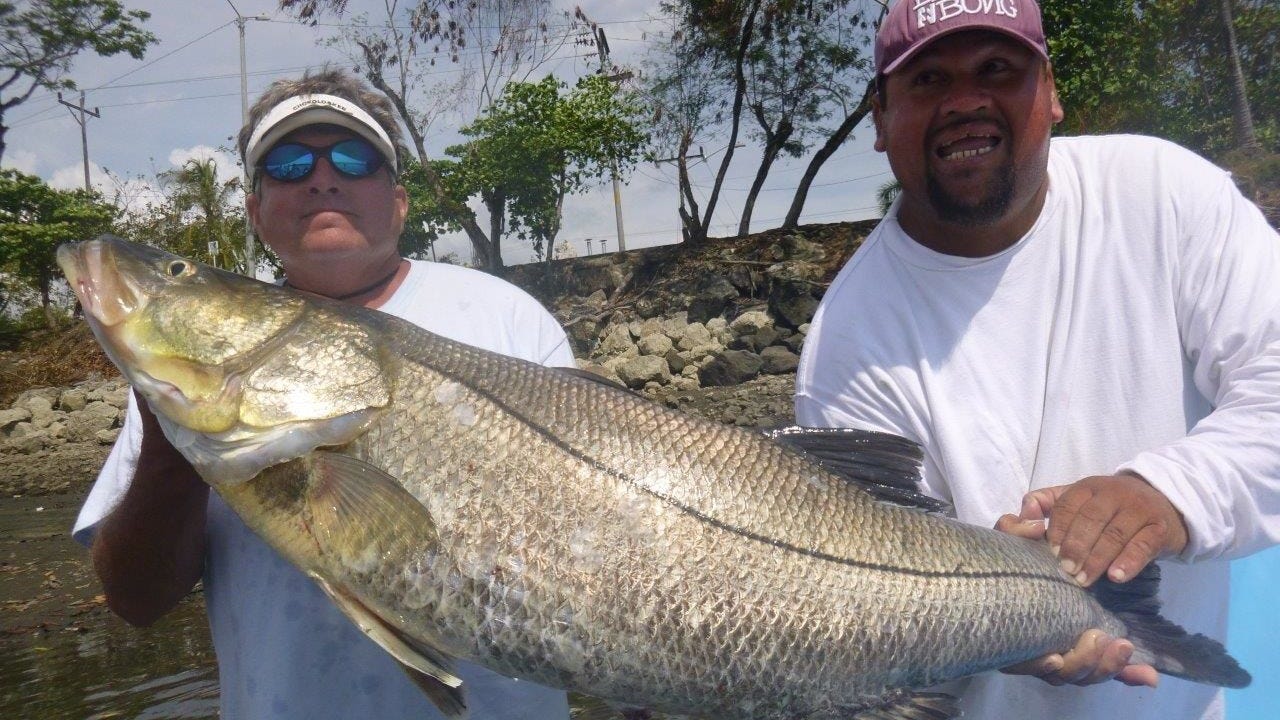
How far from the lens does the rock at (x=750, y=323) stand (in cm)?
1806

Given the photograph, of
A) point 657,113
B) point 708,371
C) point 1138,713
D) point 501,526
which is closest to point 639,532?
point 501,526

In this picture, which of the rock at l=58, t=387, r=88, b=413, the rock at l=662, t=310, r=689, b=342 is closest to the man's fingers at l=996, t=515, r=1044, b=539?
the rock at l=662, t=310, r=689, b=342

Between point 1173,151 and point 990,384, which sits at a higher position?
point 1173,151

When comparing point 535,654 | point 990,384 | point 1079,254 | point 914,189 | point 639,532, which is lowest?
point 535,654

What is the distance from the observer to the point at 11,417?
18.2m

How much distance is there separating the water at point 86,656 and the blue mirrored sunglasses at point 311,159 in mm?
4371

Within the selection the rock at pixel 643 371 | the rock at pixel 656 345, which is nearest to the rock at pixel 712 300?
the rock at pixel 656 345

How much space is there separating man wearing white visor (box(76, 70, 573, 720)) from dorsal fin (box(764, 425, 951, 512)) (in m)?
0.78

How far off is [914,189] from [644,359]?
15.0 m

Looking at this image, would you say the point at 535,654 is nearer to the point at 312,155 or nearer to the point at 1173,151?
the point at 312,155

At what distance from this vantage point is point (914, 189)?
8.10 feet

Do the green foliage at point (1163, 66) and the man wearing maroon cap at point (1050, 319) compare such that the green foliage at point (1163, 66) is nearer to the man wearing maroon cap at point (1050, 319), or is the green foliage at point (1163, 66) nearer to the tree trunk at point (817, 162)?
the tree trunk at point (817, 162)

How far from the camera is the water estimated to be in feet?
18.9

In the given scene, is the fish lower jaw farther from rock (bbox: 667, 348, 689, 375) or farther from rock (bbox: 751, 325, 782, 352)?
rock (bbox: 751, 325, 782, 352)
